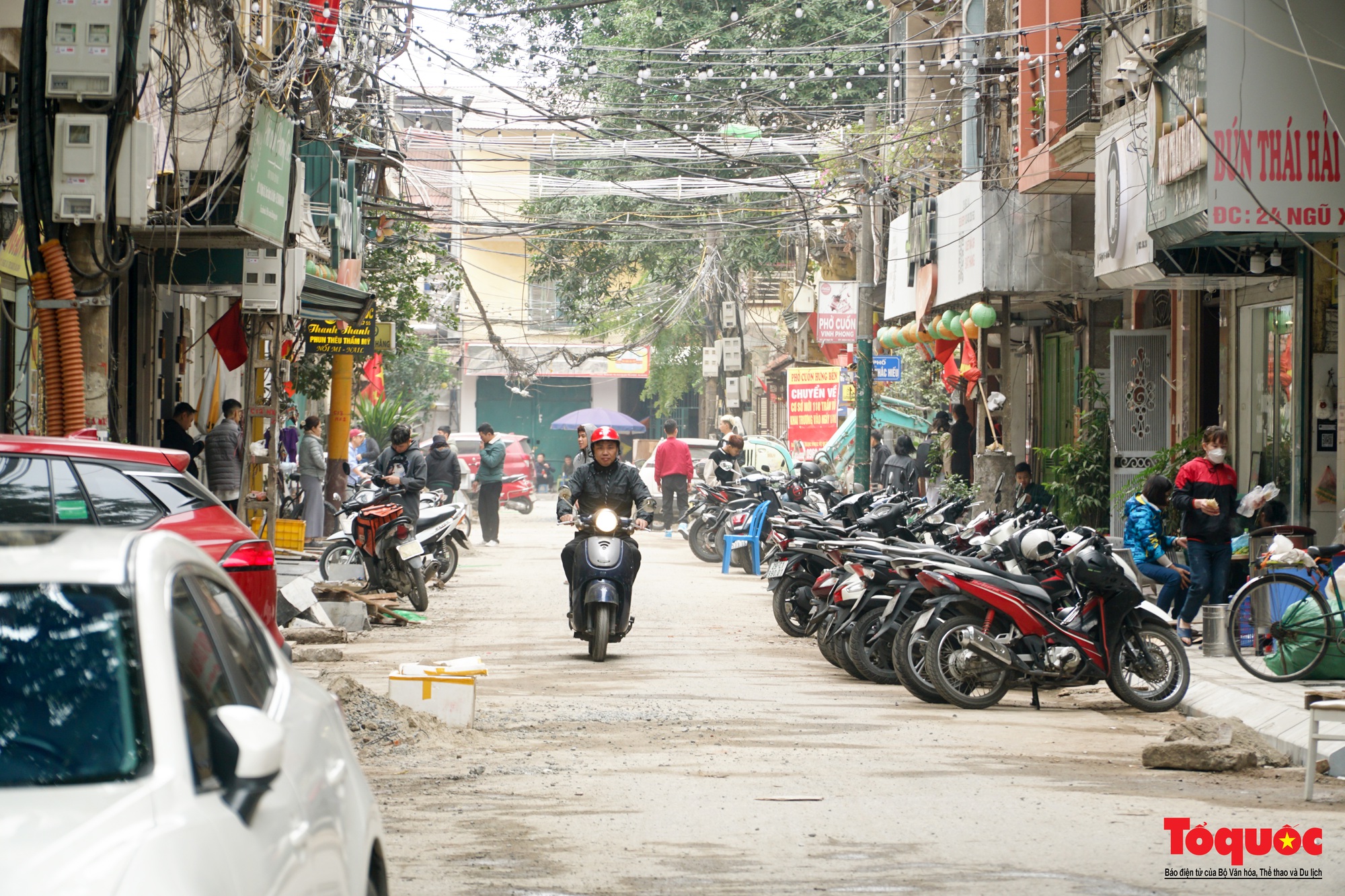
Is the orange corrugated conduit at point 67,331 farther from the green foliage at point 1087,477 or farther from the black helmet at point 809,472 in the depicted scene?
the green foliage at point 1087,477

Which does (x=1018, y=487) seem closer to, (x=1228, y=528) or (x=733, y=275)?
(x=1228, y=528)

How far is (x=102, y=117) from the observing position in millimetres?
10047

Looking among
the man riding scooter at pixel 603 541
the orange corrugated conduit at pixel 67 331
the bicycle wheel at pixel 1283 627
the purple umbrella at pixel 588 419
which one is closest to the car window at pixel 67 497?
the orange corrugated conduit at pixel 67 331

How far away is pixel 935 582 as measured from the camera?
10.4 meters

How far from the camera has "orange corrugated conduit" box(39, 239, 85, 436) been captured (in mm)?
9789

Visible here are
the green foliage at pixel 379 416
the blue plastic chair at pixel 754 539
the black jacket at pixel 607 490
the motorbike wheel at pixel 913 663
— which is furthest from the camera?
the green foliage at pixel 379 416

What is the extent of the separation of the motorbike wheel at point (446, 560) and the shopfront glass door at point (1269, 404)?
9200 millimetres

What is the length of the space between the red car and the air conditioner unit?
8.64 meters

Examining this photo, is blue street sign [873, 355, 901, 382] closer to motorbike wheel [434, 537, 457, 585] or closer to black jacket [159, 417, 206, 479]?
motorbike wheel [434, 537, 457, 585]

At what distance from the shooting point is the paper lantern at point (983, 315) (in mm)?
20766

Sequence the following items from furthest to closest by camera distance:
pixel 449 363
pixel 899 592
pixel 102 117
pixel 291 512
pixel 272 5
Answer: pixel 449 363, pixel 291 512, pixel 272 5, pixel 899 592, pixel 102 117

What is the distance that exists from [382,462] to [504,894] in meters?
12.7

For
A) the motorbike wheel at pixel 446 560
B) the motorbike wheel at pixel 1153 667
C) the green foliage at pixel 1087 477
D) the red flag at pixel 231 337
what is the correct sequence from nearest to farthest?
the motorbike wheel at pixel 1153 667
the red flag at pixel 231 337
the motorbike wheel at pixel 446 560
the green foliage at pixel 1087 477

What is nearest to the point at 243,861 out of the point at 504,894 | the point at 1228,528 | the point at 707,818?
the point at 504,894
